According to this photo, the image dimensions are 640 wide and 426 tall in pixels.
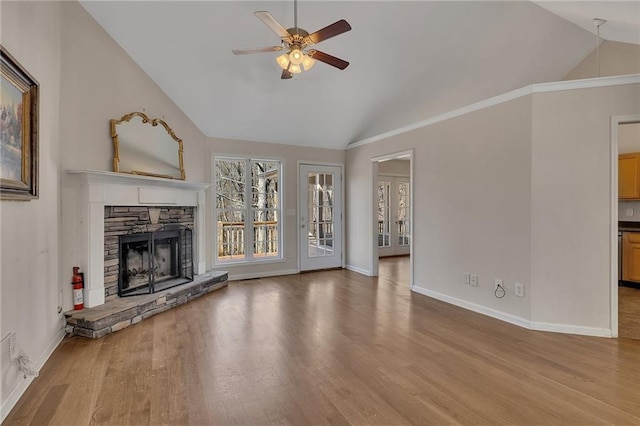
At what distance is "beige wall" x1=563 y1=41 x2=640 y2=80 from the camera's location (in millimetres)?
3939

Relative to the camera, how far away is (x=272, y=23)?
2459mm

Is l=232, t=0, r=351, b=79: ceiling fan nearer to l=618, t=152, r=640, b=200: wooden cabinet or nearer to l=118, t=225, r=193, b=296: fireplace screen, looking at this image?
l=118, t=225, r=193, b=296: fireplace screen

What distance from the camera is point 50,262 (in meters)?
2.77

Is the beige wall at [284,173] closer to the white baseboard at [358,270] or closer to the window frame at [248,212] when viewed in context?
the window frame at [248,212]

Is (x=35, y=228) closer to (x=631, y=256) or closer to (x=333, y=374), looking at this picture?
(x=333, y=374)

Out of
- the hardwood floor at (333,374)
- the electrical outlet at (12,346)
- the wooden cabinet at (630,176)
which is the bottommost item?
the hardwood floor at (333,374)

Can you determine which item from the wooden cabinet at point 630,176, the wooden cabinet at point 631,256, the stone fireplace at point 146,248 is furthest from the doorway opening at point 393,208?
the stone fireplace at point 146,248

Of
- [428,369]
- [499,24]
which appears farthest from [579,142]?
[428,369]

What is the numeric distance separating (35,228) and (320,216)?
14.7 feet

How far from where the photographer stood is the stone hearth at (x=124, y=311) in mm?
3014

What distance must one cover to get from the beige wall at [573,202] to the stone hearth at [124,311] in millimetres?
4071

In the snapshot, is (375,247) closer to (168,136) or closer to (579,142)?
(579,142)

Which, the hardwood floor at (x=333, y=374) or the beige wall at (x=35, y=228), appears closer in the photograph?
the hardwood floor at (x=333, y=374)

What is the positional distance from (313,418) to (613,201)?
10.9 ft
